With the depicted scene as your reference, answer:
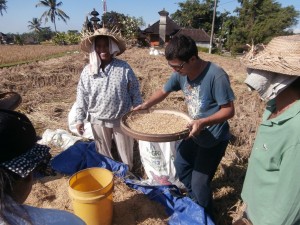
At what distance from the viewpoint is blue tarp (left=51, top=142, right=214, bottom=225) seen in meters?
2.32

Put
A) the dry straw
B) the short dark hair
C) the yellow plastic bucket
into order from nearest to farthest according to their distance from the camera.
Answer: the dry straw, the short dark hair, the yellow plastic bucket

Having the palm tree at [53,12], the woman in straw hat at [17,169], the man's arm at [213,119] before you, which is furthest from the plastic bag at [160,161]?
the palm tree at [53,12]

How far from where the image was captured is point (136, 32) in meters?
23.5

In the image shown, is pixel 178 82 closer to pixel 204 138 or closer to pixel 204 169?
pixel 204 138

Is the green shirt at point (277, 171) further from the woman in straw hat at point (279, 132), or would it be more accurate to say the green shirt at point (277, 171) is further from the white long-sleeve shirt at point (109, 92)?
the white long-sleeve shirt at point (109, 92)

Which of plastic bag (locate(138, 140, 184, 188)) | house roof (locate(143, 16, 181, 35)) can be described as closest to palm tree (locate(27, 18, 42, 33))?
house roof (locate(143, 16, 181, 35))

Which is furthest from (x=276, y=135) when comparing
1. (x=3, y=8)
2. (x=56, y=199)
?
(x=3, y=8)

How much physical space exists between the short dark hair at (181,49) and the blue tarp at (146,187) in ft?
4.57

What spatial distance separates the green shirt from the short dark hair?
0.74 metres

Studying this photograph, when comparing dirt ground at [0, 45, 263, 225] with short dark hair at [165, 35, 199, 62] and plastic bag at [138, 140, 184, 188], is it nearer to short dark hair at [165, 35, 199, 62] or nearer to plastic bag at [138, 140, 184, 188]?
plastic bag at [138, 140, 184, 188]

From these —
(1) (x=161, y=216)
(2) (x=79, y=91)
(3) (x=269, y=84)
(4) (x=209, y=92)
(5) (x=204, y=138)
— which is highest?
(3) (x=269, y=84)

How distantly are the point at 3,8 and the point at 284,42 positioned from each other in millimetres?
79518

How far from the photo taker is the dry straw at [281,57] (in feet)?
3.40

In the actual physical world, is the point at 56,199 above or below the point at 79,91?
below
